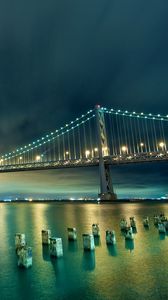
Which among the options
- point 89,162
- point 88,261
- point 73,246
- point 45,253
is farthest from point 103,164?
point 88,261

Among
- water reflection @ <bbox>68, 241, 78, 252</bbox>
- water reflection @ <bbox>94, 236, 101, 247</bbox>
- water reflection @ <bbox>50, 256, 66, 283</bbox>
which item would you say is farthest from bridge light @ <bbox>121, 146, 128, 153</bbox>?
water reflection @ <bbox>50, 256, 66, 283</bbox>

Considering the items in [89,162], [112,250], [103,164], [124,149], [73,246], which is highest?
[124,149]

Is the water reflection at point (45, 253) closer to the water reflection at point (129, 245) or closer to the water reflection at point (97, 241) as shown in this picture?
the water reflection at point (97, 241)

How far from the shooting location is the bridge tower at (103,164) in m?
64.6

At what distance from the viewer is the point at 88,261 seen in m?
12.1

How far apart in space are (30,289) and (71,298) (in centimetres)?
179

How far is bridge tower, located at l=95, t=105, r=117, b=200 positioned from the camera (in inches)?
2544

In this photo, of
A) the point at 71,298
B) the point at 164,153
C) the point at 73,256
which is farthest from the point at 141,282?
the point at 164,153

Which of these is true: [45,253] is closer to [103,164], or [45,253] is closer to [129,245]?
[129,245]

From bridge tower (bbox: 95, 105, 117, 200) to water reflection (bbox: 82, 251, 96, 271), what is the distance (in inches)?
1994

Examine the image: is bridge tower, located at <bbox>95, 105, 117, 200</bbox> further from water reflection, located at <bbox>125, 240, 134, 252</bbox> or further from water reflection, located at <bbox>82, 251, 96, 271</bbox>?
water reflection, located at <bbox>82, 251, 96, 271</bbox>

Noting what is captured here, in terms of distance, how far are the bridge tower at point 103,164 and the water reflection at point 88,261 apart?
50.7 m

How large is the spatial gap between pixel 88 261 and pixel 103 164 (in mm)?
53677

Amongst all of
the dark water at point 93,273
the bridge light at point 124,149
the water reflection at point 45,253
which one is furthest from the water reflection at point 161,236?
the bridge light at point 124,149
